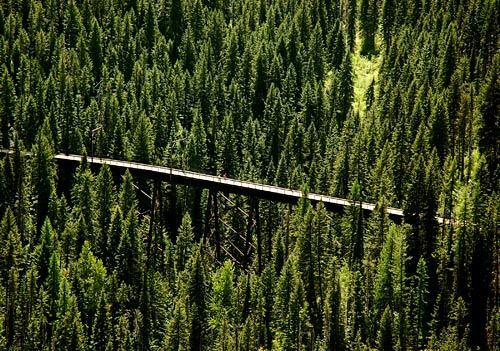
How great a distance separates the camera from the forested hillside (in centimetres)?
9588

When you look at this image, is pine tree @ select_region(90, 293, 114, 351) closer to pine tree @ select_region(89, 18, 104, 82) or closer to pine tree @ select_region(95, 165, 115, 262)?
pine tree @ select_region(95, 165, 115, 262)

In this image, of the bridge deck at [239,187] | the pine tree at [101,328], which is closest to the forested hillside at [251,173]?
the pine tree at [101,328]

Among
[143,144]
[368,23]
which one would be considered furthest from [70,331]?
[368,23]

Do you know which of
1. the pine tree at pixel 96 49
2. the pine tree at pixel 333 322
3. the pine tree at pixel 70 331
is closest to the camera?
the pine tree at pixel 333 322

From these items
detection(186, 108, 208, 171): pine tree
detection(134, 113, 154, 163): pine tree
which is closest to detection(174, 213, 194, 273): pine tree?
detection(186, 108, 208, 171): pine tree

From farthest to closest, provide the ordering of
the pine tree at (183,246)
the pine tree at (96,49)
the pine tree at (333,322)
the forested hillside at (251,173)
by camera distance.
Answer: the pine tree at (96,49) < the pine tree at (183,246) < the forested hillside at (251,173) < the pine tree at (333,322)

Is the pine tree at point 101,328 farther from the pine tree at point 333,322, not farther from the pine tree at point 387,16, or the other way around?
the pine tree at point 387,16

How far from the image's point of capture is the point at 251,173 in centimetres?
12975

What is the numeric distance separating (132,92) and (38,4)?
38.8 m

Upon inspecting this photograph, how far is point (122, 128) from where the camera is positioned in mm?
133625

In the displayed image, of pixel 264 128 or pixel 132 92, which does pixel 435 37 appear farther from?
pixel 132 92

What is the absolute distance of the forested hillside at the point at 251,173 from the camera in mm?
95875

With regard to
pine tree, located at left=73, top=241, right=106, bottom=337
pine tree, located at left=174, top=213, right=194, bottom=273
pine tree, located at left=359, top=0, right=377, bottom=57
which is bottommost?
pine tree, located at left=73, top=241, right=106, bottom=337

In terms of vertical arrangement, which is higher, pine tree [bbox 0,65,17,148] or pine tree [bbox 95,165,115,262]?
pine tree [bbox 0,65,17,148]
